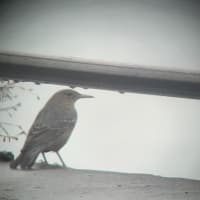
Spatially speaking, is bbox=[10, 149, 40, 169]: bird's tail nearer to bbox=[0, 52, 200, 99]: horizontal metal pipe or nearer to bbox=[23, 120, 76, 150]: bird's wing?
bbox=[23, 120, 76, 150]: bird's wing

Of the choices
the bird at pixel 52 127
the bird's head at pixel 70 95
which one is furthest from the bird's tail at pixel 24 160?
the bird's head at pixel 70 95

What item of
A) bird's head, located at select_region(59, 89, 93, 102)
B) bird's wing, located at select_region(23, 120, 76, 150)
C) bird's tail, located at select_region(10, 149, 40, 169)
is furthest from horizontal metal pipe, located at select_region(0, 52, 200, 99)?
bird's tail, located at select_region(10, 149, 40, 169)

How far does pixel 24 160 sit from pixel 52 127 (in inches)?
5.2

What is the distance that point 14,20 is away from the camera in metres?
1.35

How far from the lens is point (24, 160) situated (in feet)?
4.02

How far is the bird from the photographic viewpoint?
1.23 meters

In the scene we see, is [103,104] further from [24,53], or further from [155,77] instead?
[24,53]

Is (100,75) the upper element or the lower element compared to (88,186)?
upper

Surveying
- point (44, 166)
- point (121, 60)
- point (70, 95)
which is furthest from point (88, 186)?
point (121, 60)

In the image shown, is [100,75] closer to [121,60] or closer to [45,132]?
[121,60]

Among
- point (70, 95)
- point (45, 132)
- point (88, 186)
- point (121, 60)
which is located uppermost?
point (121, 60)

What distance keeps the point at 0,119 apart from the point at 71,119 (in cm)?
23

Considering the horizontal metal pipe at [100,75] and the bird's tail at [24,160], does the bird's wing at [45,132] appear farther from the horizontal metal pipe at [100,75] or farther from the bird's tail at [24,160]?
the horizontal metal pipe at [100,75]

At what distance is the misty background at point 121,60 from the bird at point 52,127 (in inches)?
0.8
